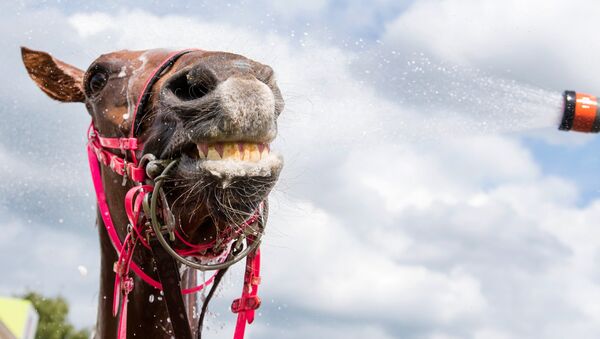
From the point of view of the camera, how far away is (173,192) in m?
4.34

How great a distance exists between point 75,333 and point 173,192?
A: 37332 millimetres

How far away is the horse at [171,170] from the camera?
3957 millimetres

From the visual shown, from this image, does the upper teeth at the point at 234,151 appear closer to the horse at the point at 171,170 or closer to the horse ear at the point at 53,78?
the horse at the point at 171,170

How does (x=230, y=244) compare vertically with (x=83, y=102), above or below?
below

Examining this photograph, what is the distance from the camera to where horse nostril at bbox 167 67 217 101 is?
3973mm

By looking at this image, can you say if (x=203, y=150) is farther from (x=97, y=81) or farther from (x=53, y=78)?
(x=53, y=78)

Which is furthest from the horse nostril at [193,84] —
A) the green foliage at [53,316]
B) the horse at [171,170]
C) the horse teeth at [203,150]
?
the green foliage at [53,316]

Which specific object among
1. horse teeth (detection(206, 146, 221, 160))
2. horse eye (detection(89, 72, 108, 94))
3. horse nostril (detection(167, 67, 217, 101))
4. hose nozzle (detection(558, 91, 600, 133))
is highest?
hose nozzle (detection(558, 91, 600, 133))

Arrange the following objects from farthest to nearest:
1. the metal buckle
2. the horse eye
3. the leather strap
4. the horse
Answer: the horse eye < the metal buckle < the leather strap < the horse

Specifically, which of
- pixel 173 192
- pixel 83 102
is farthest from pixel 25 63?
pixel 173 192

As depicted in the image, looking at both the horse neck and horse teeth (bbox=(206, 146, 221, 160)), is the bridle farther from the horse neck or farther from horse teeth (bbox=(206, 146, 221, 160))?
horse teeth (bbox=(206, 146, 221, 160))

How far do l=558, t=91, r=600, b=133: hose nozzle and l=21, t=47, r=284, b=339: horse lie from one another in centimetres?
264

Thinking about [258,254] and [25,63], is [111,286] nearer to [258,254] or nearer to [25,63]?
[258,254]

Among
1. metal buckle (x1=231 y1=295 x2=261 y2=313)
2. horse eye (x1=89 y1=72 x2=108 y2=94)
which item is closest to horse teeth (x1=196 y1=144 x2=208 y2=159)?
metal buckle (x1=231 y1=295 x2=261 y2=313)
